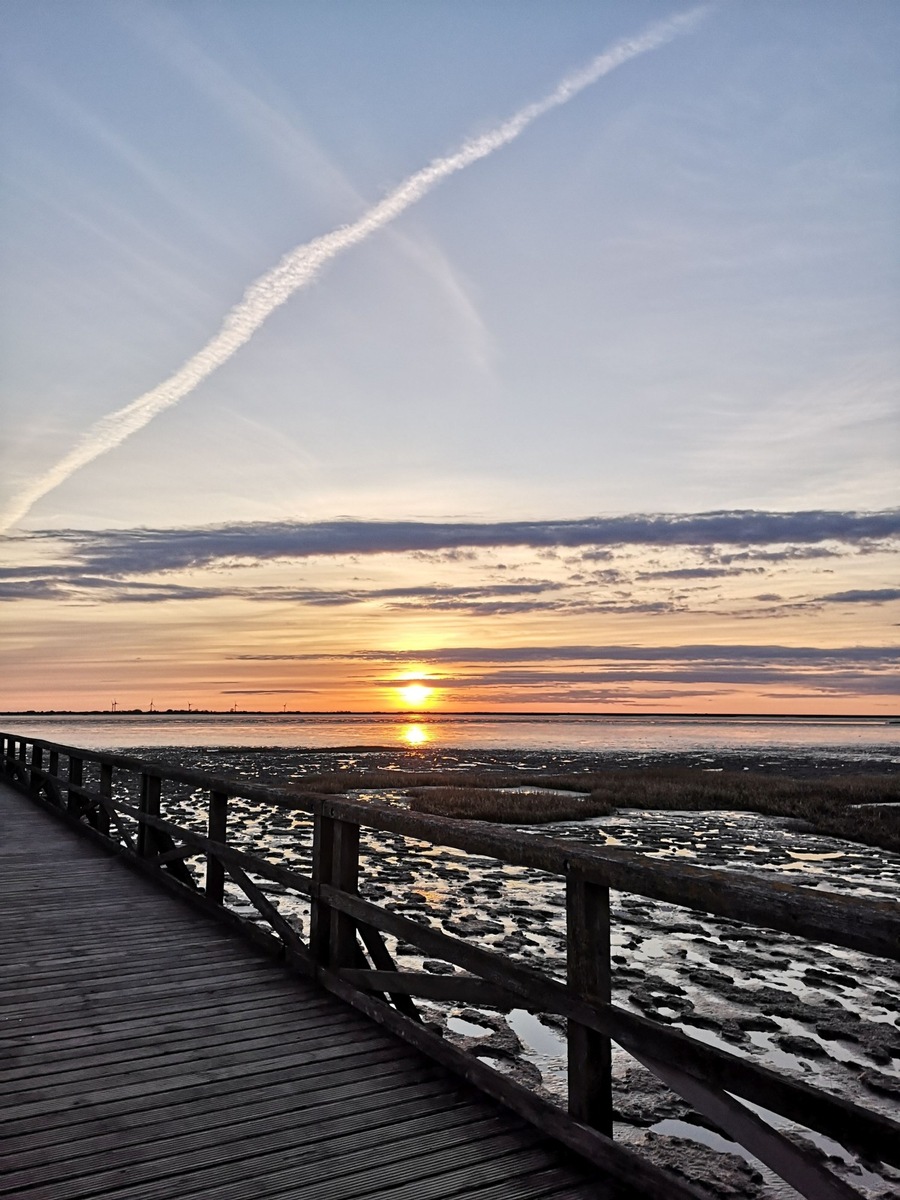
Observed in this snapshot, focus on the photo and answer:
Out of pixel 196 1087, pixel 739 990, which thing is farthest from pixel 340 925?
pixel 739 990

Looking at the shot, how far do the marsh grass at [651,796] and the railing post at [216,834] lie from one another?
673 inches

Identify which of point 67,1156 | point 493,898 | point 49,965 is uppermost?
point 67,1156

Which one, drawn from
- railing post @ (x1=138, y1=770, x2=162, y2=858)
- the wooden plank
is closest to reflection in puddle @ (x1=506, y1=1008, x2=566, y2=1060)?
the wooden plank

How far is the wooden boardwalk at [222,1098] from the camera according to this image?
322 cm

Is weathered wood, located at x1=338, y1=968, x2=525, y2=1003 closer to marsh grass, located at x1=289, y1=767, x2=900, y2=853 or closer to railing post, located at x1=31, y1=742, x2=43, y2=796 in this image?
railing post, located at x1=31, y1=742, x2=43, y2=796

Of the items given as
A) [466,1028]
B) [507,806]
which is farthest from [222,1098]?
[507,806]

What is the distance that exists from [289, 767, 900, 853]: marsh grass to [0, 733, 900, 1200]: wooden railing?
59.8 feet

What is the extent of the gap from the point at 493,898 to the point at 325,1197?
10.4 metres

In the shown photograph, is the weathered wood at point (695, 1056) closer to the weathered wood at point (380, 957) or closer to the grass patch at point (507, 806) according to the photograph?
the weathered wood at point (380, 957)

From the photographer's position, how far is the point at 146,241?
14.0m

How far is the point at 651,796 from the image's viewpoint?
30266 millimetres

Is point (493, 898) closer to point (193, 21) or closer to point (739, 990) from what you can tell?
point (739, 990)

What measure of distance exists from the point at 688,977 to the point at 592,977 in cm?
668

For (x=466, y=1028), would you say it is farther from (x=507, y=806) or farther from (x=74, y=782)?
(x=507, y=806)
